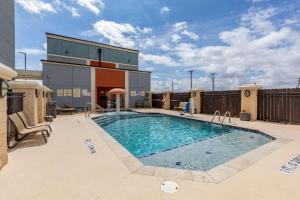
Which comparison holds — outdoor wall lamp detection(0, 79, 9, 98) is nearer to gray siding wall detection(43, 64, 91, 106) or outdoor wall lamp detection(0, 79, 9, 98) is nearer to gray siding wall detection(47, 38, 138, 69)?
gray siding wall detection(43, 64, 91, 106)

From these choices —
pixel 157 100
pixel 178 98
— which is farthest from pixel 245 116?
pixel 157 100

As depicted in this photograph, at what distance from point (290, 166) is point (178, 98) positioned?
14.1 meters

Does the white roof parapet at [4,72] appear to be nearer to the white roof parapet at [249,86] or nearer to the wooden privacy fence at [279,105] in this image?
the white roof parapet at [249,86]

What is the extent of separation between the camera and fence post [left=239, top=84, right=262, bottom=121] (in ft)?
34.7

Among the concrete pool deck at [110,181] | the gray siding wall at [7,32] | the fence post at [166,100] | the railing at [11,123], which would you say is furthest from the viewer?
the fence post at [166,100]

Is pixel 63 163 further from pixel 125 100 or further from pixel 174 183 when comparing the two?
pixel 125 100

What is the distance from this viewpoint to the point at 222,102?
13133mm

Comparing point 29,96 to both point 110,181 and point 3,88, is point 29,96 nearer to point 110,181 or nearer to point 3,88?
point 3,88

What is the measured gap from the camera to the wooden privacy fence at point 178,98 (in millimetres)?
16594

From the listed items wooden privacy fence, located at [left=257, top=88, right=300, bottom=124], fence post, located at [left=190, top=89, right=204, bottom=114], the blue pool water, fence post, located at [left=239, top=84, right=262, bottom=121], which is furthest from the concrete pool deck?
fence post, located at [left=190, top=89, right=204, bottom=114]

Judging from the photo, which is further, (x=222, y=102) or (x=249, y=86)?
(x=222, y=102)

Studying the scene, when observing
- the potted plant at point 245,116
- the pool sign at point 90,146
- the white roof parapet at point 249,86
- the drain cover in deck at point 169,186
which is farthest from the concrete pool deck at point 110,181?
the white roof parapet at point 249,86

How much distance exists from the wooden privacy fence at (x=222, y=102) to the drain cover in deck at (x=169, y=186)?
422 inches

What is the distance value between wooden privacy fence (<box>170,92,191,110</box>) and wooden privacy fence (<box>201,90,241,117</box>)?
2.03m
